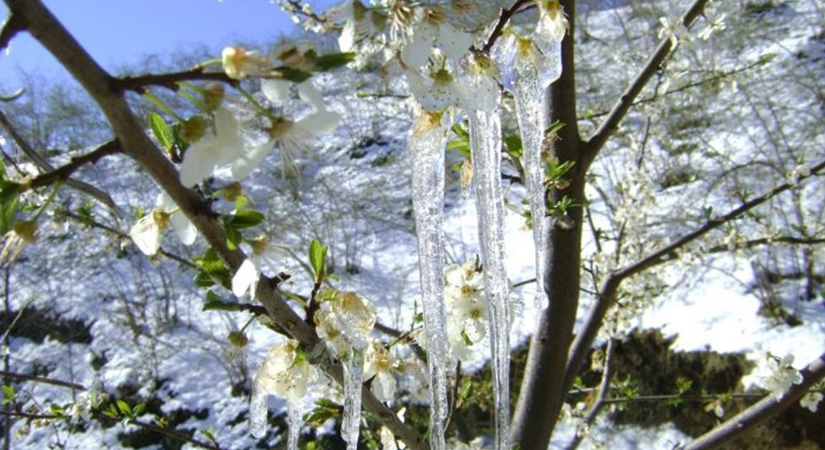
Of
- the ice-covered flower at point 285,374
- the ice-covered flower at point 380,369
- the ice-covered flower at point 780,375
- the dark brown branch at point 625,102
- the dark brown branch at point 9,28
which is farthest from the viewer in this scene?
the ice-covered flower at point 780,375

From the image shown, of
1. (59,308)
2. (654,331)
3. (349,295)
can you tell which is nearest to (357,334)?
(349,295)

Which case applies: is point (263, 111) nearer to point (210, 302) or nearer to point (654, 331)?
point (210, 302)

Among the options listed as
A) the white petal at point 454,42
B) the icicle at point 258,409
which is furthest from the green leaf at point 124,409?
the white petal at point 454,42

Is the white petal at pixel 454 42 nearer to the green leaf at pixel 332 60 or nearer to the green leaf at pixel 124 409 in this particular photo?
the green leaf at pixel 332 60

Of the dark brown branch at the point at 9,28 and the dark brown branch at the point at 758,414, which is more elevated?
the dark brown branch at the point at 9,28

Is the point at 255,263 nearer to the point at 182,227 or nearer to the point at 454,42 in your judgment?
the point at 182,227

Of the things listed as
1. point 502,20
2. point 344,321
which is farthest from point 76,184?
point 502,20

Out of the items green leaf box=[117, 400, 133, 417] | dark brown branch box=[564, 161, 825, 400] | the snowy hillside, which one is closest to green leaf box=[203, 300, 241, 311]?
green leaf box=[117, 400, 133, 417]

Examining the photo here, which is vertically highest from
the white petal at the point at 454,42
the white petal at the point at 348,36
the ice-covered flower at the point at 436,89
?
the white petal at the point at 348,36
